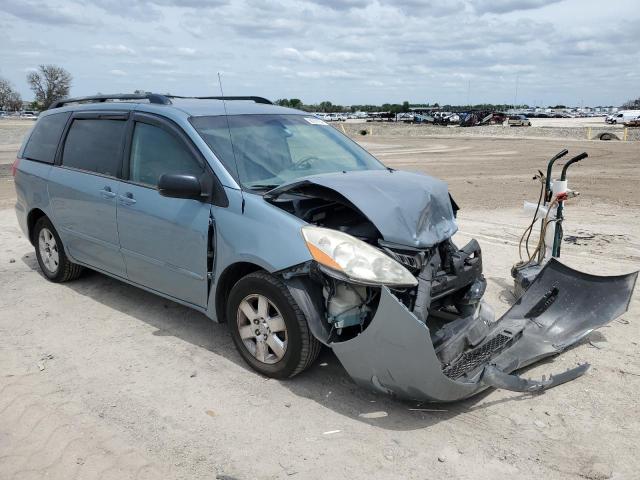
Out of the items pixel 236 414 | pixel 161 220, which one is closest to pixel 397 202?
pixel 236 414

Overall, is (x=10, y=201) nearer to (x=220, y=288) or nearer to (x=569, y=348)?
(x=220, y=288)

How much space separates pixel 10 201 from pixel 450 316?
409 inches

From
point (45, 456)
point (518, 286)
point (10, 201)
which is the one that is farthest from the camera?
point (10, 201)

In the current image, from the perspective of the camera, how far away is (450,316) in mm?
4574

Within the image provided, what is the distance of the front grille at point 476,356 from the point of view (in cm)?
361

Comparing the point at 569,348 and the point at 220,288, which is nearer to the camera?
the point at 220,288

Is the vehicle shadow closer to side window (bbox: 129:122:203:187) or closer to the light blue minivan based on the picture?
the light blue minivan

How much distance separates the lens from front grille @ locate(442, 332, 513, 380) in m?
3.61

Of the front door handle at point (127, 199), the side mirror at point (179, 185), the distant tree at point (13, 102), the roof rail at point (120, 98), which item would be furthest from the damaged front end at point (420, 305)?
the distant tree at point (13, 102)

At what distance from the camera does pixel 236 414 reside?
11.8 ft

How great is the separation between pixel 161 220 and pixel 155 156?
1.99 ft

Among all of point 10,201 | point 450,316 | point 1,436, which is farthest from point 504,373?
point 10,201

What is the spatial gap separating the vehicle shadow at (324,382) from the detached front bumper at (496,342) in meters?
0.20

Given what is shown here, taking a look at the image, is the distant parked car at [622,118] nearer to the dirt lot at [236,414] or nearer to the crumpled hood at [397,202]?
the dirt lot at [236,414]
